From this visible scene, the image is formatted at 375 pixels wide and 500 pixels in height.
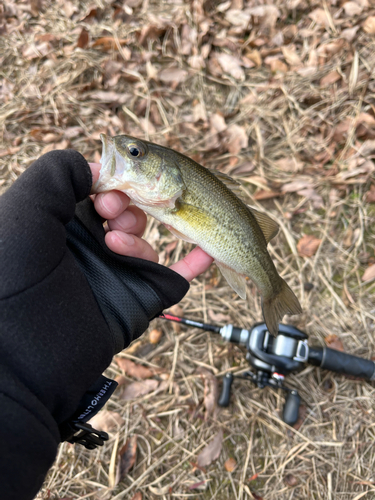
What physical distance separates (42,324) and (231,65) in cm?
404

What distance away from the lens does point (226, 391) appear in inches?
118

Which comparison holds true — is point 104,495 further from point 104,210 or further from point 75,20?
point 75,20

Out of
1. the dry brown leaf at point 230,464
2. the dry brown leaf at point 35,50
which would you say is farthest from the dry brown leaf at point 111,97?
the dry brown leaf at point 230,464

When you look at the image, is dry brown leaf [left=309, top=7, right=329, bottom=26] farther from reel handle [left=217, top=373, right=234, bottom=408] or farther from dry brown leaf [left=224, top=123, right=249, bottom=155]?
reel handle [left=217, top=373, right=234, bottom=408]

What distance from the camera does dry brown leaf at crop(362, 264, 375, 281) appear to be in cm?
337

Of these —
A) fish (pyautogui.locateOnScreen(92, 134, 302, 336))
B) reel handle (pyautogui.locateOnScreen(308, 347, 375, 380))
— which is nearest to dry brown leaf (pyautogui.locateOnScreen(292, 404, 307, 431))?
reel handle (pyautogui.locateOnScreen(308, 347, 375, 380))

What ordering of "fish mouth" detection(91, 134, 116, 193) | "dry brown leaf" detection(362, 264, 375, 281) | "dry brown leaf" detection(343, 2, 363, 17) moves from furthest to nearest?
"dry brown leaf" detection(343, 2, 363, 17)
"dry brown leaf" detection(362, 264, 375, 281)
"fish mouth" detection(91, 134, 116, 193)

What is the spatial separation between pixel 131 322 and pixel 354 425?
Result: 2447mm

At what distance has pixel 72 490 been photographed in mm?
2809

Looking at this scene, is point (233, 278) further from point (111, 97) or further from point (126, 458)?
Answer: point (111, 97)

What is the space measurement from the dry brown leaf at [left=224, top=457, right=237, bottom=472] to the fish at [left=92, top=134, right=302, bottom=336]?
1.37m

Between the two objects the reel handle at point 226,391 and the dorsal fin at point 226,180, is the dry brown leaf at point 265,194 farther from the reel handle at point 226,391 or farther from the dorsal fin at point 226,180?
the reel handle at point 226,391

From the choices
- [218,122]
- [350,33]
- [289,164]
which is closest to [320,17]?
[350,33]

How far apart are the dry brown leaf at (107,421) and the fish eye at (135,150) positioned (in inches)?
93.6
